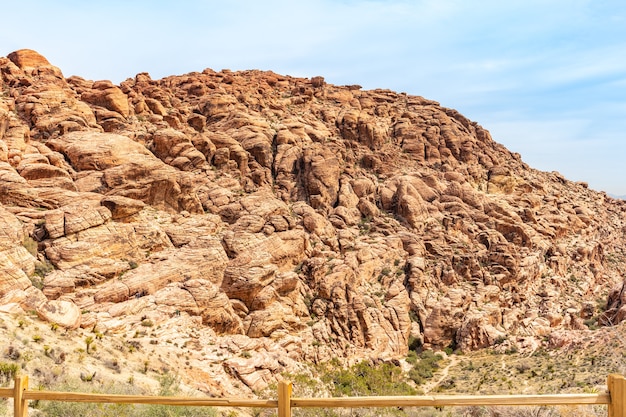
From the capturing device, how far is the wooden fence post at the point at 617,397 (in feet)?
15.4

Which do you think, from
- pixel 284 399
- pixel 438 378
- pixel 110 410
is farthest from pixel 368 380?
pixel 284 399

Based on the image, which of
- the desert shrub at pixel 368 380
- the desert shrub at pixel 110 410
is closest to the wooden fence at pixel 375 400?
the desert shrub at pixel 110 410

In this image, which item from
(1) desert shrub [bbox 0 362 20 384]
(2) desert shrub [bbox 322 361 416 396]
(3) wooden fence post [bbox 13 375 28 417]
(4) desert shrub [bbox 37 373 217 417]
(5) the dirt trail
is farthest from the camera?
(5) the dirt trail

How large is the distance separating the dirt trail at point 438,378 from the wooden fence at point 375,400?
2394 cm

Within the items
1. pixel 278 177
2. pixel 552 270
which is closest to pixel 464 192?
pixel 552 270

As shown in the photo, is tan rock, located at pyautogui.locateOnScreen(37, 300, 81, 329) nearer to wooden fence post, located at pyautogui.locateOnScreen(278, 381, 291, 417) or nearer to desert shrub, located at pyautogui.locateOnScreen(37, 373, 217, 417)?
desert shrub, located at pyautogui.locateOnScreen(37, 373, 217, 417)

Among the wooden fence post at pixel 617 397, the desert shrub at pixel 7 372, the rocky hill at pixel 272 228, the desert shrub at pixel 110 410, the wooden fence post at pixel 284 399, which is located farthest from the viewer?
the rocky hill at pixel 272 228

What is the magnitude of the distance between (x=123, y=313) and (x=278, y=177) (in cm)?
2408

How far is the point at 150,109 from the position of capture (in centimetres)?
4622

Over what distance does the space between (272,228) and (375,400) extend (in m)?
29.1

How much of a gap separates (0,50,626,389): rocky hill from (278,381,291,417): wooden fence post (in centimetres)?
1518

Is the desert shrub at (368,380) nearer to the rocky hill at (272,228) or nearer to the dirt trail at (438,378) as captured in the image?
the dirt trail at (438,378)

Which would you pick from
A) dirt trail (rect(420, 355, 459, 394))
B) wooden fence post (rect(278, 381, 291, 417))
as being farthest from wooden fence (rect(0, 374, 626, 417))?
dirt trail (rect(420, 355, 459, 394))

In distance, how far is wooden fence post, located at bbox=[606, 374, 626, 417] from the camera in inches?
185
